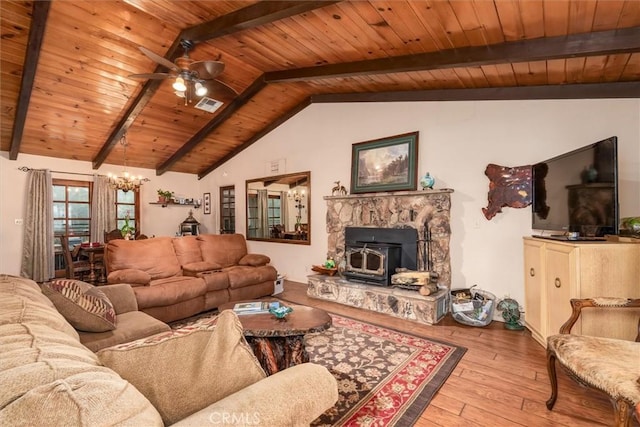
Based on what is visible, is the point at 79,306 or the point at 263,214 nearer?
the point at 79,306

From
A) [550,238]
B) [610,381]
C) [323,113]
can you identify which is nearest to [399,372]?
[610,381]

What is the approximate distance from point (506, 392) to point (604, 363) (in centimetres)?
80

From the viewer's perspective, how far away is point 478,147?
12.5ft

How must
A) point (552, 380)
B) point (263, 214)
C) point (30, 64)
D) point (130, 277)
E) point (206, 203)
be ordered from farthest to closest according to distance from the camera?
point (206, 203)
point (263, 214)
point (30, 64)
point (130, 277)
point (552, 380)

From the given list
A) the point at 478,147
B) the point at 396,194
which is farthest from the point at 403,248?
the point at 478,147

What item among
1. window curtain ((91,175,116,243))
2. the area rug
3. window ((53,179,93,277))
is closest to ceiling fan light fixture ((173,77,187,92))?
the area rug

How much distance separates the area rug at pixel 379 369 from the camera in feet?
6.36

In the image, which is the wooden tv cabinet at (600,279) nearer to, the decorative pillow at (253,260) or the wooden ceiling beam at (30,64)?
the decorative pillow at (253,260)

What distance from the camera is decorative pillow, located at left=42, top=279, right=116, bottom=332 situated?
1923 mm

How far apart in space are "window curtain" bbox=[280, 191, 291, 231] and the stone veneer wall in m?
1.16

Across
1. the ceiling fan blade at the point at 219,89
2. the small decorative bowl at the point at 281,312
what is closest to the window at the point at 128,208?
the ceiling fan blade at the point at 219,89

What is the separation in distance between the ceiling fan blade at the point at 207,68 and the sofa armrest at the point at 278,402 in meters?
2.93

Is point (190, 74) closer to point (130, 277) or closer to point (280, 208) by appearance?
point (130, 277)

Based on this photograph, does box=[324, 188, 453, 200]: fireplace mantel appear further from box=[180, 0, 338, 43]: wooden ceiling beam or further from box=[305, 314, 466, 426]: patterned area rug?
box=[180, 0, 338, 43]: wooden ceiling beam
